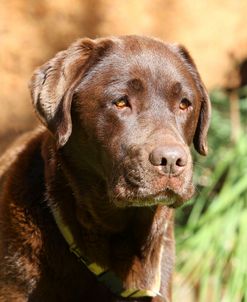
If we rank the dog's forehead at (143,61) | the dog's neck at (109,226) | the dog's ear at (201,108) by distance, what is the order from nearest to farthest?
the dog's forehead at (143,61) < the dog's neck at (109,226) < the dog's ear at (201,108)

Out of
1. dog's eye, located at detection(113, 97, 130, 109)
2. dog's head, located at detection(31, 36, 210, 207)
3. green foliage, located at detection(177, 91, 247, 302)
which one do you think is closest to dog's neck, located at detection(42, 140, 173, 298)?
dog's head, located at detection(31, 36, 210, 207)

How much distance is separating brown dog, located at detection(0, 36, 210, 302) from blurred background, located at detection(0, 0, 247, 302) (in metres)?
1.52

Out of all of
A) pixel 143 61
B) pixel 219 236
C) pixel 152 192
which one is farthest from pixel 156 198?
pixel 219 236

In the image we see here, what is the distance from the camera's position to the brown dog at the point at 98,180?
368cm

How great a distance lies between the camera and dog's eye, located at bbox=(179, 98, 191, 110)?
385cm

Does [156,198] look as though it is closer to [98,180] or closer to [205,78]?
[98,180]

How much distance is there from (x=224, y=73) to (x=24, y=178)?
9.06 feet

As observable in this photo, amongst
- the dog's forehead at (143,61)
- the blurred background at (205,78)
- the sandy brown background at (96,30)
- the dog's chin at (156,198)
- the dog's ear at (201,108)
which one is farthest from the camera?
the sandy brown background at (96,30)

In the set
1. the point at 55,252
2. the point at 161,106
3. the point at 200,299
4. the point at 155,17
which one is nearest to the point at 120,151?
the point at 161,106

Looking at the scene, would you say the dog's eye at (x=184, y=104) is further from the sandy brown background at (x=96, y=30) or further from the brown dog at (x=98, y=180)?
the sandy brown background at (x=96, y=30)

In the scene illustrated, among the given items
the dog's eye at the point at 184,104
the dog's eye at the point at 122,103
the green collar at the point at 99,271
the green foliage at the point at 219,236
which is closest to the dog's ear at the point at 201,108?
the dog's eye at the point at 184,104

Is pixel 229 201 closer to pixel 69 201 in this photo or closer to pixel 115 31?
pixel 115 31

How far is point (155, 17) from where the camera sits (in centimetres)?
611

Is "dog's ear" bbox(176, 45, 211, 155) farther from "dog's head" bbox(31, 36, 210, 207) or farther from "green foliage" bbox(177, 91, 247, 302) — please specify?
"green foliage" bbox(177, 91, 247, 302)
